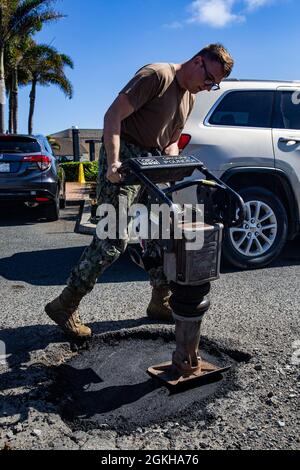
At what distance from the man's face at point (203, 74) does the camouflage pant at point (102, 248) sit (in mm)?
556

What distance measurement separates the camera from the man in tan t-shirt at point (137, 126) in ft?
9.62

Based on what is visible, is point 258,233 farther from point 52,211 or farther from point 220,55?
point 52,211

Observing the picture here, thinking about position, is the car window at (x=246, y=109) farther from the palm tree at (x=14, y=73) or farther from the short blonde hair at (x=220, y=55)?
the palm tree at (x=14, y=73)

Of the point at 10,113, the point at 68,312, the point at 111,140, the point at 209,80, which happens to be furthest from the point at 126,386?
the point at 10,113

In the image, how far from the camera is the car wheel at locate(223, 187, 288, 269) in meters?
5.15

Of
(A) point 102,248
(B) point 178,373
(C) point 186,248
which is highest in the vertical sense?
(C) point 186,248

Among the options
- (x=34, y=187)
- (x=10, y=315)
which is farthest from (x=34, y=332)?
(x=34, y=187)

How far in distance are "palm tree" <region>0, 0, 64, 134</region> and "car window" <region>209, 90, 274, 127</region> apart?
61.2ft

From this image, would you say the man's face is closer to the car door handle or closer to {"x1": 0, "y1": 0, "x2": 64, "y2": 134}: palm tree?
the car door handle

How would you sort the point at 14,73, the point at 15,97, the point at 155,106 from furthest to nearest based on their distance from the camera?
the point at 15,97 < the point at 14,73 < the point at 155,106

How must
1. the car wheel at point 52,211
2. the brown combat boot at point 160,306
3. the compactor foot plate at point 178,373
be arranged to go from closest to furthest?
1. the compactor foot plate at point 178,373
2. the brown combat boot at point 160,306
3. the car wheel at point 52,211

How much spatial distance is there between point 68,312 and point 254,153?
273cm

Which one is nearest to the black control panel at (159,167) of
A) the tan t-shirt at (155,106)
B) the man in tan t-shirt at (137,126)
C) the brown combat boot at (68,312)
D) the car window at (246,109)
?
the man in tan t-shirt at (137,126)

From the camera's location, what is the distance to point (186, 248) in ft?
8.09
